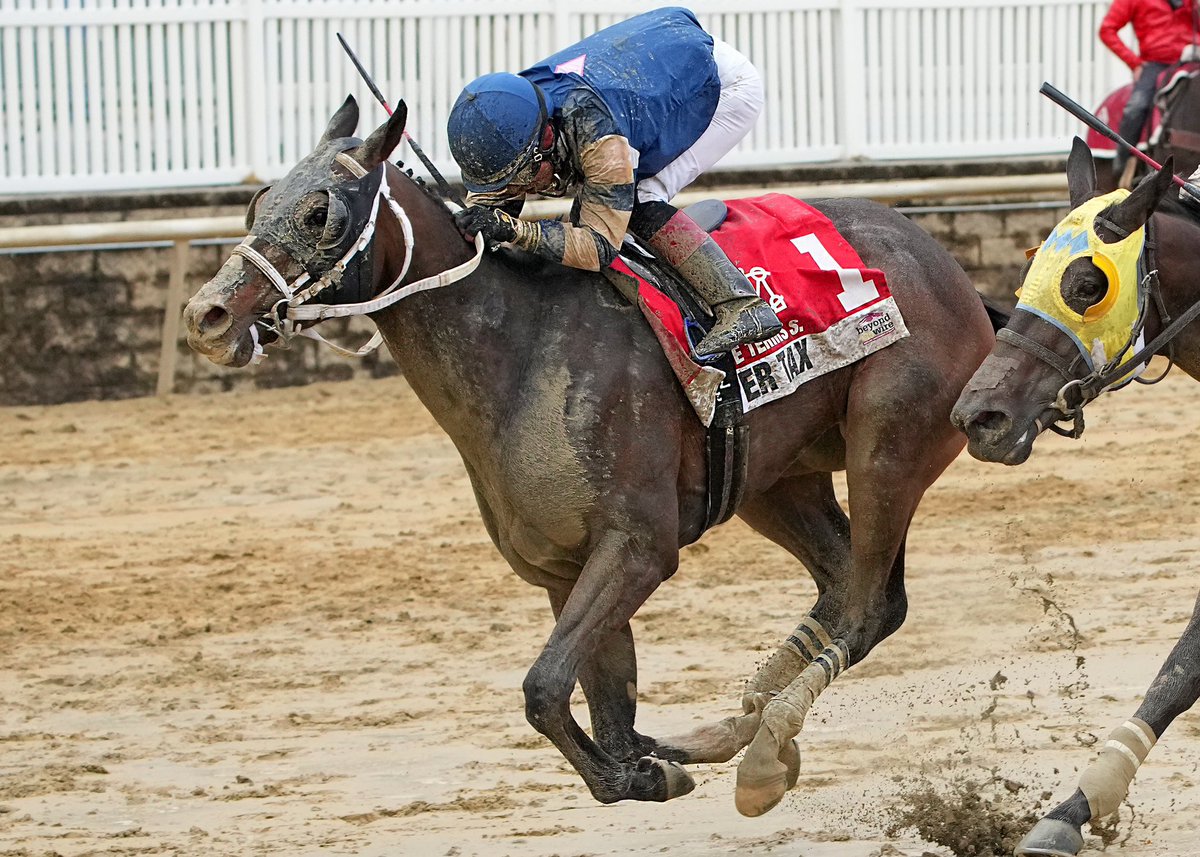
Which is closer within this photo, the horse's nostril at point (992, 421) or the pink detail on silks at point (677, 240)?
the horse's nostril at point (992, 421)

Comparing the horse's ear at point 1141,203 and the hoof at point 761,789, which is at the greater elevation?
the horse's ear at point 1141,203

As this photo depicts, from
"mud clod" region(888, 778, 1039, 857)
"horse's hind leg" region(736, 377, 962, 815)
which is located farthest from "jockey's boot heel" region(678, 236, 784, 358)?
"mud clod" region(888, 778, 1039, 857)

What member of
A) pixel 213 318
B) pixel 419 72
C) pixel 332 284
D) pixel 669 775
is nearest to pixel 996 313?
pixel 669 775

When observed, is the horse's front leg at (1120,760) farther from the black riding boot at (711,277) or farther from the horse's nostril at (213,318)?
the horse's nostril at (213,318)

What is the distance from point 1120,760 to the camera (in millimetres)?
4395

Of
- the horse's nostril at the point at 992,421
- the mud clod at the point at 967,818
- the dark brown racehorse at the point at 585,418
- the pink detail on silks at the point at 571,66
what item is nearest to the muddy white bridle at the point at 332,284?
the dark brown racehorse at the point at 585,418

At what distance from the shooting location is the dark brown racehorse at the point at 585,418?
4637mm

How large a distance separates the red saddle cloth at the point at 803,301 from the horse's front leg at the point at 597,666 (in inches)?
23.7

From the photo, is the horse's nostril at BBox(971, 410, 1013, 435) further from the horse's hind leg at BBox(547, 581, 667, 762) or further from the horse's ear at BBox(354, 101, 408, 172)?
the horse's ear at BBox(354, 101, 408, 172)

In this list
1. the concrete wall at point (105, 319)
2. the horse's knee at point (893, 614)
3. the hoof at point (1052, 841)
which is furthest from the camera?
the concrete wall at point (105, 319)

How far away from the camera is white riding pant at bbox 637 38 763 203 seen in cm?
530

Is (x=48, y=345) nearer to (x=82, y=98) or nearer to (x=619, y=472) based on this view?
(x=82, y=98)

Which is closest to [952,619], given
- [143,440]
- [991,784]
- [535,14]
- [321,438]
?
[991,784]

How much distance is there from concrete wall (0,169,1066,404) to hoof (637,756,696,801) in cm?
694
